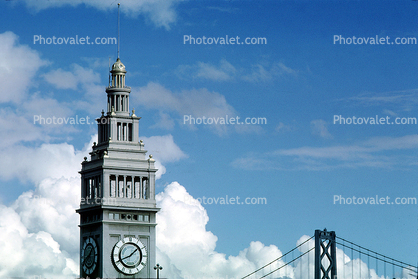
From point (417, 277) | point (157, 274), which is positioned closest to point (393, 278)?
point (417, 277)

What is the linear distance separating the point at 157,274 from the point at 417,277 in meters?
39.1

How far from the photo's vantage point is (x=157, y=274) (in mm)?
191000

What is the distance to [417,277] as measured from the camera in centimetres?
19262

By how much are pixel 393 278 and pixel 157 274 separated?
35.6m

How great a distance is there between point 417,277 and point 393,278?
359cm

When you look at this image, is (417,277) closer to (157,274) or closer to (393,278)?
(393,278)
